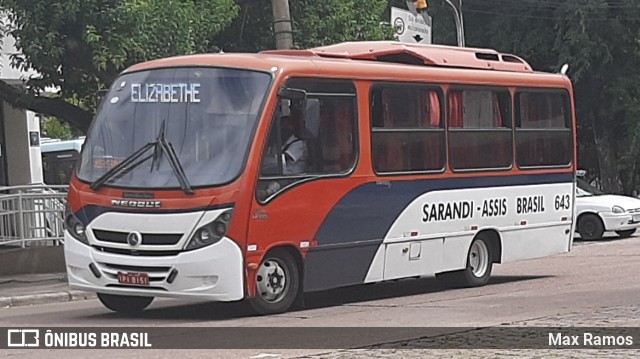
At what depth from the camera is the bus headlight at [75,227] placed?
14234mm

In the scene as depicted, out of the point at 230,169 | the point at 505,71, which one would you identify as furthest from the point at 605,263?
the point at 230,169

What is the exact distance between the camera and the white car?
28.8 m

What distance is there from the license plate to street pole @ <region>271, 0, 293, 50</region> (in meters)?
6.38

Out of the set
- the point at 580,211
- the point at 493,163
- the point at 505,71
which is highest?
the point at 505,71

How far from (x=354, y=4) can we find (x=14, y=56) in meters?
6.28

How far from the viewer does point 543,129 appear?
18.9 m

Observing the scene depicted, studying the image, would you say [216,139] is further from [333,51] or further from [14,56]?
[14,56]

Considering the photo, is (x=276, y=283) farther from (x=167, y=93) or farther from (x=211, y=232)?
(x=167, y=93)

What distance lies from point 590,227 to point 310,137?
15845 millimetres

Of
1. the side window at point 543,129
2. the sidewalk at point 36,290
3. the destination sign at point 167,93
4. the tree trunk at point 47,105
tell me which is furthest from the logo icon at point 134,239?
the tree trunk at point 47,105

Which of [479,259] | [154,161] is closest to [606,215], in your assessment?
[479,259]

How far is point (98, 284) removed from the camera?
14.1 meters

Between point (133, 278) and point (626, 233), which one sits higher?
point (133, 278)

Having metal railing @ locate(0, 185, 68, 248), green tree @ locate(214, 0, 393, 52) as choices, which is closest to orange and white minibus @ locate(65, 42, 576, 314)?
green tree @ locate(214, 0, 393, 52)
